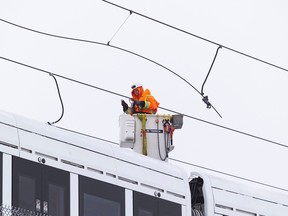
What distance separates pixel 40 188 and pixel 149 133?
563 cm

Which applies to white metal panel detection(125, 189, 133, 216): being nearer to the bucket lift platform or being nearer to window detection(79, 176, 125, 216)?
window detection(79, 176, 125, 216)

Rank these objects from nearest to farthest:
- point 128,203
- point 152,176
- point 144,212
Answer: point 128,203 → point 144,212 → point 152,176

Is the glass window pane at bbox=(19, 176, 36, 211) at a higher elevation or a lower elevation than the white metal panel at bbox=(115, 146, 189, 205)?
lower

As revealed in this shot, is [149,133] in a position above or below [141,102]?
below

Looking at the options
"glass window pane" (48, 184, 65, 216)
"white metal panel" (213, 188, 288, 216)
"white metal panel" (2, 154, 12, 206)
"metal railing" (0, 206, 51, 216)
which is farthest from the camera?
"white metal panel" (213, 188, 288, 216)

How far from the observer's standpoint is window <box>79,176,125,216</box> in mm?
21156

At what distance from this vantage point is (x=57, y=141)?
21047 millimetres

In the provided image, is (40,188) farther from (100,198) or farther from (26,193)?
(100,198)

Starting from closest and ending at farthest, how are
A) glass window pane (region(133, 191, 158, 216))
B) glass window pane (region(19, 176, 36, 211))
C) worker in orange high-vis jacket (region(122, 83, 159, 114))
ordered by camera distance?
glass window pane (region(19, 176, 36, 211)) → glass window pane (region(133, 191, 158, 216)) → worker in orange high-vis jacket (region(122, 83, 159, 114))

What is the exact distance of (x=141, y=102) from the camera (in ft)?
86.5

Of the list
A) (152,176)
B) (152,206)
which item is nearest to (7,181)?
(152,206)

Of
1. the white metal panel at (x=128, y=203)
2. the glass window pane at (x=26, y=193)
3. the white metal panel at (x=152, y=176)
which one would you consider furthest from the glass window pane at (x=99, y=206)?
the glass window pane at (x=26, y=193)

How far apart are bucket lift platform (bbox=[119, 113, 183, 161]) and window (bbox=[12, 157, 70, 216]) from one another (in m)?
4.57

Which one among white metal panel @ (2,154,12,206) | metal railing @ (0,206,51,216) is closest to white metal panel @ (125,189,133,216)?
metal railing @ (0,206,51,216)
